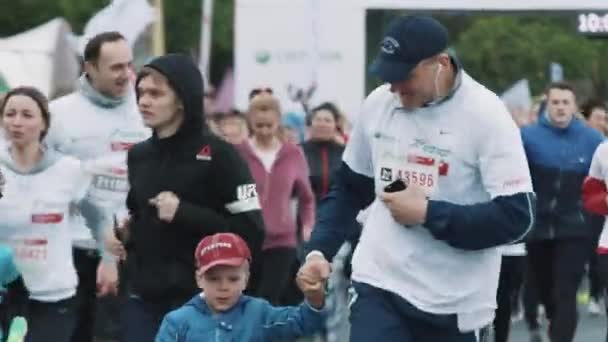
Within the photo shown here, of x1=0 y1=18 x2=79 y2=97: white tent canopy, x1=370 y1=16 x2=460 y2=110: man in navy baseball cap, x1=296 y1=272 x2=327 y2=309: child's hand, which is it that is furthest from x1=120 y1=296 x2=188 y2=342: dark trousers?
x1=0 y1=18 x2=79 y2=97: white tent canopy

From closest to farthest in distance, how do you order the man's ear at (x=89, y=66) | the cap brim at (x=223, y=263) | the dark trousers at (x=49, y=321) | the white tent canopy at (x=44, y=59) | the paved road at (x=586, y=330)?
the cap brim at (x=223, y=263)
the dark trousers at (x=49, y=321)
the man's ear at (x=89, y=66)
the paved road at (x=586, y=330)
the white tent canopy at (x=44, y=59)

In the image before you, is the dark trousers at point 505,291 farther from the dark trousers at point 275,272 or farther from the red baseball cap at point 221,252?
the red baseball cap at point 221,252

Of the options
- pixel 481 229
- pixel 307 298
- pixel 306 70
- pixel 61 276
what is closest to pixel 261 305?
pixel 307 298

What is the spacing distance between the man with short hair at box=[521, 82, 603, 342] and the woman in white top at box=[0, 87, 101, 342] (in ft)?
16.8

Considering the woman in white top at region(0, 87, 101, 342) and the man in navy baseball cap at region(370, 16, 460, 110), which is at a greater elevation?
the man in navy baseball cap at region(370, 16, 460, 110)

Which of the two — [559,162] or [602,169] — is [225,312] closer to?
[602,169]

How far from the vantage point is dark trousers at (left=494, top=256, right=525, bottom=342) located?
13.2 m

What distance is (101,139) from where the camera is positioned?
10242mm

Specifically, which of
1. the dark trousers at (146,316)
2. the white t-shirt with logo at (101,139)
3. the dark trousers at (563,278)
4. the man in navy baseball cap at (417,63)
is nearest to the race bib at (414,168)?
the man in navy baseball cap at (417,63)

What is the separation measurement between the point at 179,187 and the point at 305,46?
15.3 metres

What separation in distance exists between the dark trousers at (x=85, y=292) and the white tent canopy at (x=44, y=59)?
48.4 ft

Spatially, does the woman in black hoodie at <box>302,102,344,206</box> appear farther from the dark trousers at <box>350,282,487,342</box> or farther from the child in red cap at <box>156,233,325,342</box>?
the dark trousers at <box>350,282,487,342</box>

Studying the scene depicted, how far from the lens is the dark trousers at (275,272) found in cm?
1394

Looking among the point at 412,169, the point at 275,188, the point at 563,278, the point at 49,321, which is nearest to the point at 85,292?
the point at 49,321
